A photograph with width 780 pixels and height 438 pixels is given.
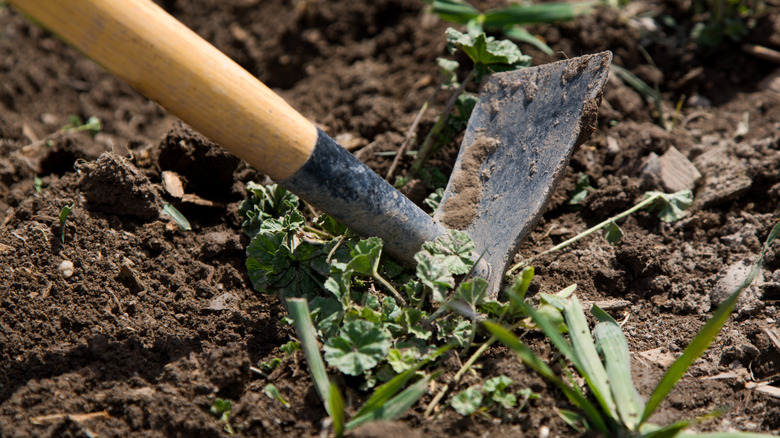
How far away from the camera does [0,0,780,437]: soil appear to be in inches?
67.1

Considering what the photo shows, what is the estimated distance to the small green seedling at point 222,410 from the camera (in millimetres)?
1675

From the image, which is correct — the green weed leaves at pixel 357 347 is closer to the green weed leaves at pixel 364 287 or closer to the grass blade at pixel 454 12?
the green weed leaves at pixel 364 287

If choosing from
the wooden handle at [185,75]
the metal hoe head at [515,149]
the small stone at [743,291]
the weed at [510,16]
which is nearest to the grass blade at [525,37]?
the weed at [510,16]

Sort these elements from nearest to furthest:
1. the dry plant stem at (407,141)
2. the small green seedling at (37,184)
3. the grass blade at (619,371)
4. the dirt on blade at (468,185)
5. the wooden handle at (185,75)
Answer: the wooden handle at (185,75), the grass blade at (619,371), the dirt on blade at (468,185), the small green seedling at (37,184), the dry plant stem at (407,141)

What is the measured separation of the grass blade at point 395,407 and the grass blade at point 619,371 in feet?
1.77

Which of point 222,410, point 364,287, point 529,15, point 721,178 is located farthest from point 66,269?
point 721,178

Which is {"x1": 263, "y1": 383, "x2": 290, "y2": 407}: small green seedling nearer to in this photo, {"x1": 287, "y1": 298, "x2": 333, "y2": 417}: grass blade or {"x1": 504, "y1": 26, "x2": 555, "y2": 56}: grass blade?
{"x1": 287, "y1": 298, "x2": 333, "y2": 417}: grass blade

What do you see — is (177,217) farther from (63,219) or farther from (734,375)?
(734,375)

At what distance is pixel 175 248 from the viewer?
216 centimetres

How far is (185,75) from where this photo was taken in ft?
4.97

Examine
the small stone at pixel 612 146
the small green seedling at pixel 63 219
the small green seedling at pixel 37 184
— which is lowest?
the small green seedling at pixel 37 184

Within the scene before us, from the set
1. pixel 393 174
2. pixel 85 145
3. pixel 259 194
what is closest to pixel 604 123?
pixel 393 174

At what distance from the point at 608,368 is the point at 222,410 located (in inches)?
45.8

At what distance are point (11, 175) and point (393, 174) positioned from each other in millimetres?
1728
